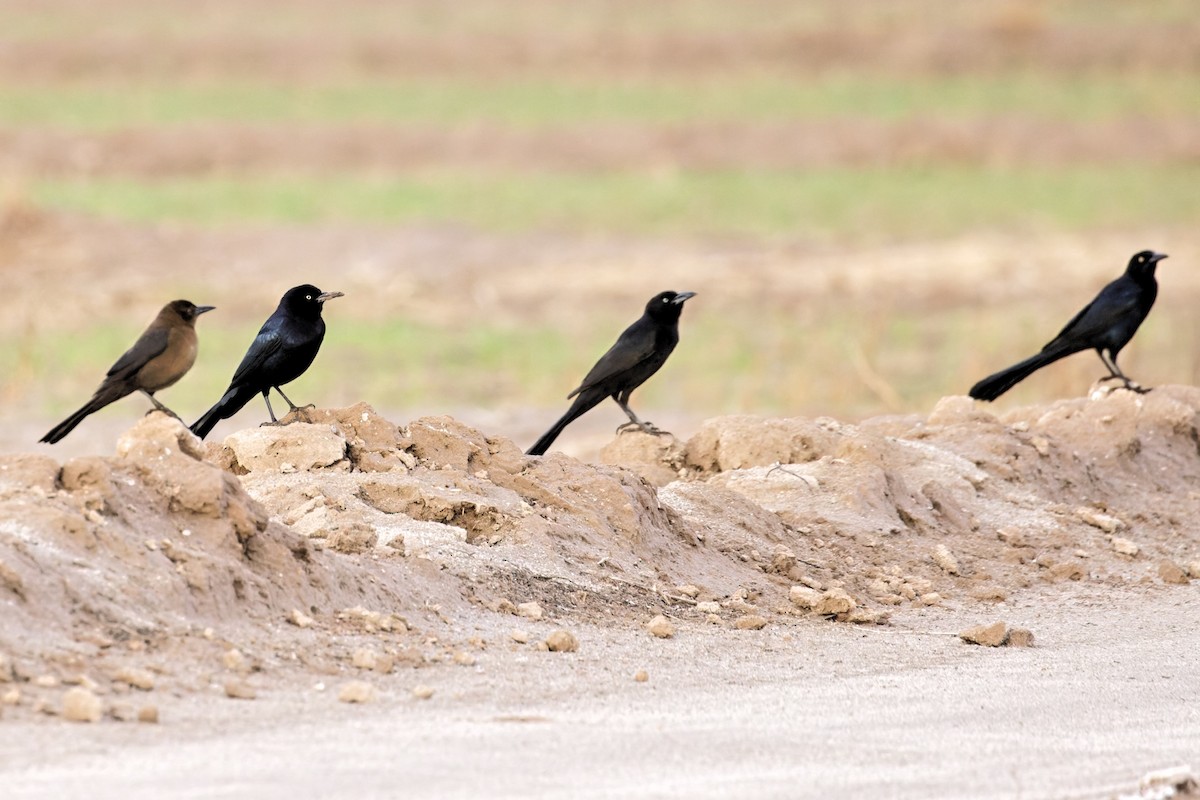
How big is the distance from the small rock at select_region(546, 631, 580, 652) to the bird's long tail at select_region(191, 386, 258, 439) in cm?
242

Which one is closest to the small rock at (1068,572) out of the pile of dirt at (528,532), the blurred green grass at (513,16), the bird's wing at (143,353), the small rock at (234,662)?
the pile of dirt at (528,532)

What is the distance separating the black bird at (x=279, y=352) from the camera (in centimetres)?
897

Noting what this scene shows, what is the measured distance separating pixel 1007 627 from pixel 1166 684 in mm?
832

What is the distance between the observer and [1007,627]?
26.5 ft

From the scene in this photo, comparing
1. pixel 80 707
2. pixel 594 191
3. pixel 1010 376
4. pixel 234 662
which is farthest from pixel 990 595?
pixel 594 191

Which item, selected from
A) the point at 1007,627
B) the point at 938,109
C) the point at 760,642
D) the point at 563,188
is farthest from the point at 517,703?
the point at 938,109

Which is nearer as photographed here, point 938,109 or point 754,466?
point 754,466

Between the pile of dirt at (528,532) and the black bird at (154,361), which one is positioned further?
the black bird at (154,361)

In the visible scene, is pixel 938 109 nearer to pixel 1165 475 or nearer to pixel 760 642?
pixel 1165 475

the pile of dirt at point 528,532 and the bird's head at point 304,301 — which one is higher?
the bird's head at point 304,301

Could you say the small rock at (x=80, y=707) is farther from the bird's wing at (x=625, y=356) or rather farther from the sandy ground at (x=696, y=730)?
the bird's wing at (x=625, y=356)

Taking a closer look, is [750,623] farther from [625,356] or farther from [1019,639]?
[625,356]

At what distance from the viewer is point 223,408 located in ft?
29.5

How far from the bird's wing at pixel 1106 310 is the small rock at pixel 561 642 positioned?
18.9 feet
